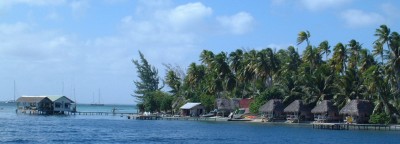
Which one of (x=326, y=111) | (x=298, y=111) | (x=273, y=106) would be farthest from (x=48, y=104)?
(x=326, y=111)

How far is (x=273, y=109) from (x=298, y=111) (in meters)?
4.16

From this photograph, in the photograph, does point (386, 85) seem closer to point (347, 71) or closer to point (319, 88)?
point (347, 71)

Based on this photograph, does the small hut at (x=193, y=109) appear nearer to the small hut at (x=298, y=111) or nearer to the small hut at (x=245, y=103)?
the small hut at (x=245, y=103)

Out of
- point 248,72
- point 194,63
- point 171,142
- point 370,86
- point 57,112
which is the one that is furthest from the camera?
point 57,112

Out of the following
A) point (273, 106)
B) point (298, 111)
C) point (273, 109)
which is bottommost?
point (298, 111)

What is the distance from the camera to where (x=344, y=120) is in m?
72.2

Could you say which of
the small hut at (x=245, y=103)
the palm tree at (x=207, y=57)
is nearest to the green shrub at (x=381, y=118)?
the small hut at (x=245, y=103)

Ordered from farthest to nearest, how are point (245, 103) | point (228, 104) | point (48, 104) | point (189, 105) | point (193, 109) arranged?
1. point (48, 104)
2. point (189, 105)
3. point (193, 109)
4. point (228, 104)
5. point (245, 103)

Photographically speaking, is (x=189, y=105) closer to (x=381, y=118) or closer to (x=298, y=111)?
(x=298, y=111)

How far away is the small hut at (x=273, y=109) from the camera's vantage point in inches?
3108

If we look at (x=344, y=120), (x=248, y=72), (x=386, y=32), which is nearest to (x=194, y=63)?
(x=248, y=72)

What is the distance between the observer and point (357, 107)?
222 ft

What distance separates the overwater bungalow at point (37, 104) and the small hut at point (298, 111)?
48.9 metres

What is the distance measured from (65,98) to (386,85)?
210 ft
